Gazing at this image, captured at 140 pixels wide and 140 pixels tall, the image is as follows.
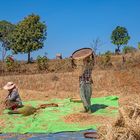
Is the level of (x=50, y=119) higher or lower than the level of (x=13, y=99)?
lower

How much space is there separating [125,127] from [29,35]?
3257 cm

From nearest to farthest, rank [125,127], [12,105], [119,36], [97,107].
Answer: [125,127], [97,107], [12,105], [119,36]

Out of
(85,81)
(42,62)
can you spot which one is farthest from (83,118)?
(42,62)

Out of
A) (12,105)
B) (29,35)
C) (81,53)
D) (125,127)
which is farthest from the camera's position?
(29,35)

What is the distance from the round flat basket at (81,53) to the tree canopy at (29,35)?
26.9m

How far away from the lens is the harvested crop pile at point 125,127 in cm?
564

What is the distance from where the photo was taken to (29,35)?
124ft

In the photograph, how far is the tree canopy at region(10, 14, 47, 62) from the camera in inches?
1490

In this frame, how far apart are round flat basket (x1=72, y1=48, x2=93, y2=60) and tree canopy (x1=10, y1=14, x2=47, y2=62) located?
26861mm

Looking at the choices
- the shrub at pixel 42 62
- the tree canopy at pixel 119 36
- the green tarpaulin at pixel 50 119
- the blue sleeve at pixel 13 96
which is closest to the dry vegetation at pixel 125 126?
the green tarpaulin at pixel 50 119

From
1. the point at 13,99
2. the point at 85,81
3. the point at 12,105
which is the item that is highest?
the point at 85,81

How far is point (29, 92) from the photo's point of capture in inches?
587

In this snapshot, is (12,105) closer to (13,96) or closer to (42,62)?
(13,96)

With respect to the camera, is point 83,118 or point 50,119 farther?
point 50,119
